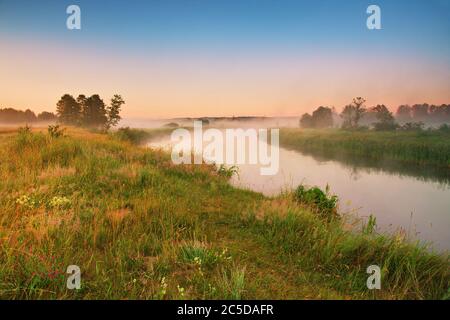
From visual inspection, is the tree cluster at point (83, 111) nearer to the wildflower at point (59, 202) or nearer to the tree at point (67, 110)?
the tree at point (67, 110)

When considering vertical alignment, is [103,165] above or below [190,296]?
above

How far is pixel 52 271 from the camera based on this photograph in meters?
3.56

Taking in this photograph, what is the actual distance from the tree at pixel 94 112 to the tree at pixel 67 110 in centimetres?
171

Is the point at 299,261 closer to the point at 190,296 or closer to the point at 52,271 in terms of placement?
the point at 190,296

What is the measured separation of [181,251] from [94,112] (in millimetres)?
64281

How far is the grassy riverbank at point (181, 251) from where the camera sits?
3672 millimetres

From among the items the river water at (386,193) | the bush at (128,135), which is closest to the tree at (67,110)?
the bush at (128,135)

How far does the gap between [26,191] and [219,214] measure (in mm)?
4719

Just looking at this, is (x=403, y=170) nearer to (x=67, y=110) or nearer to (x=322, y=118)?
(x=67, y=110)

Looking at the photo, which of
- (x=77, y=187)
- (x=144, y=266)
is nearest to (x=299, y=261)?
(x=144, y=266)

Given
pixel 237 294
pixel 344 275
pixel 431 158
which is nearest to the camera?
pixel 237 294

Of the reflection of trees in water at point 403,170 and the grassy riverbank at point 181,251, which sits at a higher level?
the grassy riverbank at point 181,251

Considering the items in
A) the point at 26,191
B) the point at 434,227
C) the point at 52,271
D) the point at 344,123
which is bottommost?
the point at 434,227
